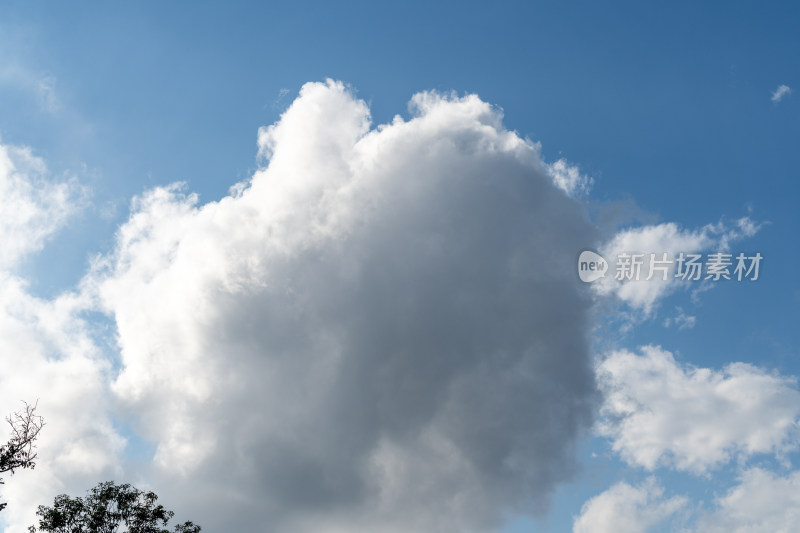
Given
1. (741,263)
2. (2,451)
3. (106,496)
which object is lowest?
(2,451)

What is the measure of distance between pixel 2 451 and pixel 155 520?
38.5 meters

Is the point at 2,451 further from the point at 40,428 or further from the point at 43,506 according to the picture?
the point at 43,506

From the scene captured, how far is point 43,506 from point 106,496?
5.53 metres

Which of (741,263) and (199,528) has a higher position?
(741,263)

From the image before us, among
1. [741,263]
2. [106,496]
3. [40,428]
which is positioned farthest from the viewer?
[106,496]

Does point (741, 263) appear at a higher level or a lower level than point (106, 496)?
higher

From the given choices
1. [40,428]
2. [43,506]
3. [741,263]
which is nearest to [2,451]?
[40,428]

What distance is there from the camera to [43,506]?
54.7m

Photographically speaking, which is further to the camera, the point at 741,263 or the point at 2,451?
the point at 741,263

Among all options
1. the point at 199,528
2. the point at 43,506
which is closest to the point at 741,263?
the point at 199,528

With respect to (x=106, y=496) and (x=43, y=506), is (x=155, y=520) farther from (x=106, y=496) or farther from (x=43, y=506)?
(x=43, y=506)

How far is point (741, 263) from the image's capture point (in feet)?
171

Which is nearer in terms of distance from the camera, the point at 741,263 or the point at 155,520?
the point at 741,263

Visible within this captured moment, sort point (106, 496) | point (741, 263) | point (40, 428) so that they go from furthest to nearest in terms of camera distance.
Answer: point (106, 496), point (741, 263), point (40, 428)
